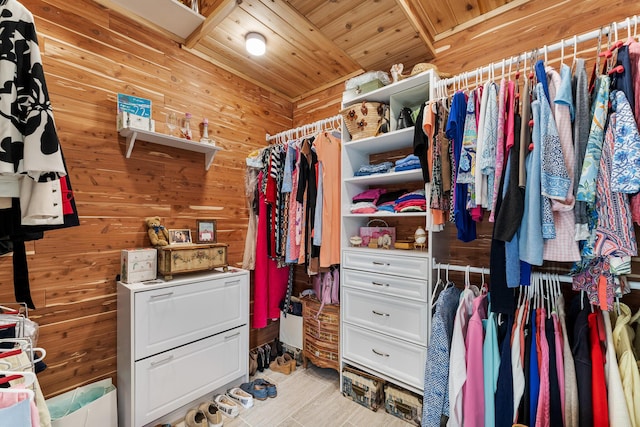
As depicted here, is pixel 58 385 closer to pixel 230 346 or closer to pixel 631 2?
pixel 230 346

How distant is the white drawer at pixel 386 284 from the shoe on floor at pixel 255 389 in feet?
3.05

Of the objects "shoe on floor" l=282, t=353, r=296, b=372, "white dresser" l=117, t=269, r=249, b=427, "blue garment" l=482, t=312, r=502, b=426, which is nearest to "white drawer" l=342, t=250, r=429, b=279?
"blue garment" l=482, t=312, r=502, b=426

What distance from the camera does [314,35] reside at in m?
2.04

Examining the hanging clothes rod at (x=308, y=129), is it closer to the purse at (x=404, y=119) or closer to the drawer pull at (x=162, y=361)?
the purse at (x=404, y=119)

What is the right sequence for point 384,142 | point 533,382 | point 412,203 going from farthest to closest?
point 384,142 → point 412,203 → point 533,382

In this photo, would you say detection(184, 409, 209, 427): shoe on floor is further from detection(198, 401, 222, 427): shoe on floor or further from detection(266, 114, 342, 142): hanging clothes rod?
detection(266, 114, 342, 142): hanging clothes rod

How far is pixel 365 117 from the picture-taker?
2000 millimetres

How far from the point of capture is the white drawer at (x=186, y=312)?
164 cm

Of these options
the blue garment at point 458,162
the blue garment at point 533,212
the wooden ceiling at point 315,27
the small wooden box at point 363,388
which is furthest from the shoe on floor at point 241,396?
the wooden ceiling at point 315,27

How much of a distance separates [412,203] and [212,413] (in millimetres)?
1823

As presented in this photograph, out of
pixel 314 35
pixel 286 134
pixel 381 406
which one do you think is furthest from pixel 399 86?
pixel 381 406

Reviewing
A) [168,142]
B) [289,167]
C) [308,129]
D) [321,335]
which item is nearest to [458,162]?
[289,167]

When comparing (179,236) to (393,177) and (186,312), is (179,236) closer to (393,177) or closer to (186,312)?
(186,312)

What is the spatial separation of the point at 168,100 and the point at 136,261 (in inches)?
46.4
